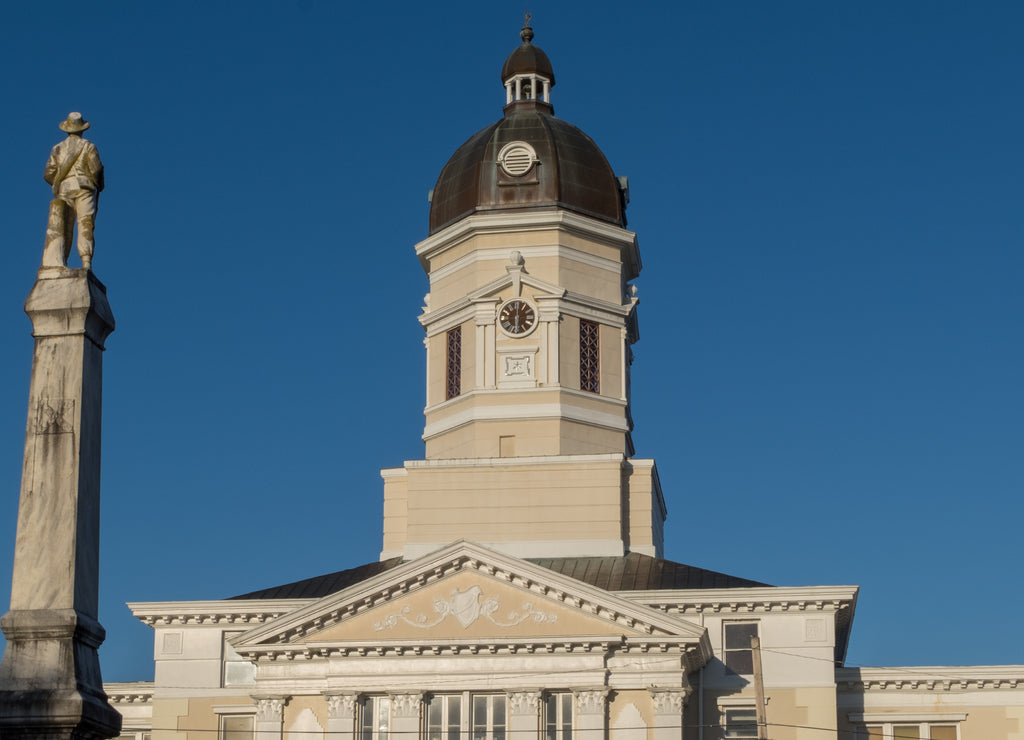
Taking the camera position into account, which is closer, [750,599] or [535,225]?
[750,599]

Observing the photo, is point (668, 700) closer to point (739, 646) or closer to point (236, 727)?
point (739, 646)

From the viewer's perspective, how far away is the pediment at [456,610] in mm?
41656

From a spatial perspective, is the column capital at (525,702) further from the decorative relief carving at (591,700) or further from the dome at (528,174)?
the dome at (528,174)

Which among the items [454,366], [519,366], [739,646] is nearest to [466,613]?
[739,646]

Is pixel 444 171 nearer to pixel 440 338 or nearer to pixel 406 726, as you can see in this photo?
pixel 440 338

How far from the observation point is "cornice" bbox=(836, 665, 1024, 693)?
151 feet

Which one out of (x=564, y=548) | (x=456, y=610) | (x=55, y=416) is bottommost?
(x=55, y=416)

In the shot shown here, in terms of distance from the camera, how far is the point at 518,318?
50688 millimetres

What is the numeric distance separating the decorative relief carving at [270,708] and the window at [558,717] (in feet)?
20.8

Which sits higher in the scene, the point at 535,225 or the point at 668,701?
the point at 535,225

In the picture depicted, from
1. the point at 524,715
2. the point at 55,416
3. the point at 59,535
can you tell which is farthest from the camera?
the point at 524,715

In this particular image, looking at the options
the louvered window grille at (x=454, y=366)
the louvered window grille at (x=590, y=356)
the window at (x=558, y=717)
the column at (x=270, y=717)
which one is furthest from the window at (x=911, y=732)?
the column at (x=270, y=717)

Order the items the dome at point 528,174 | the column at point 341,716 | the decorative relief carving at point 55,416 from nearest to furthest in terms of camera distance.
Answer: the decorative relief carving at point 55,416 < the column at point 341,716 < the dome at point 528,174

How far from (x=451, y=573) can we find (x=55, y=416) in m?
25.3
